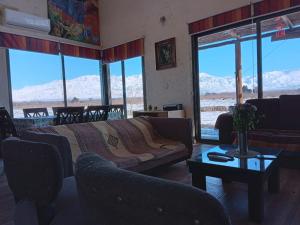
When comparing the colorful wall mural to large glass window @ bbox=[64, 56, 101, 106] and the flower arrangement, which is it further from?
the flower arrangement

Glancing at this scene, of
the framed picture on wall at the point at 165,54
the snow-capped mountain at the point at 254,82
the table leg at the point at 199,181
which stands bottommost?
the table leg at the point at 199,181

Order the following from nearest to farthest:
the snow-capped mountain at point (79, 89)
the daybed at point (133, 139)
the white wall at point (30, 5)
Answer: the daybed at point (133, 139) < the white wall at point (30, 5) < the snow-capped mountain at point (79, 89)

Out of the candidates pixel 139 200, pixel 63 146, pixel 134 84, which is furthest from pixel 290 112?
pixel 134 84

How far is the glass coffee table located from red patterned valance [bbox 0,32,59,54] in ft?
15.1

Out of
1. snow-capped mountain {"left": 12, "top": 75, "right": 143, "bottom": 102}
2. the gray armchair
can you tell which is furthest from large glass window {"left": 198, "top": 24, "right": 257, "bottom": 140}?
the gray armchair

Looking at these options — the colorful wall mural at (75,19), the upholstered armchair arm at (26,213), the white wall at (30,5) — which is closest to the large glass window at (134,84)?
the colorful wall mural at (75,19)

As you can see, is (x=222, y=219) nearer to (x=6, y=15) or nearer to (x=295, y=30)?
(x=295, y=30)

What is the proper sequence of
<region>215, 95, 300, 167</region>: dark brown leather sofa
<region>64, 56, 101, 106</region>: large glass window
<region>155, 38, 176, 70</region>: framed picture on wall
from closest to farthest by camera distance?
<region>215, 95, 300, 167</region>: dark brown leather sofa
<region>155, 38, 176, 70</region>: framed picture on wall
<region>64, 56, 101, 106</region>: large glass window

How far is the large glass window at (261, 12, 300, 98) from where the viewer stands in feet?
12.2

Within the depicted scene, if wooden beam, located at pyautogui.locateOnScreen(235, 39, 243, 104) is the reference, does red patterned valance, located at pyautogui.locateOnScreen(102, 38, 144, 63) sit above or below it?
above

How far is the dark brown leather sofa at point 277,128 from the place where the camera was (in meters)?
2.73

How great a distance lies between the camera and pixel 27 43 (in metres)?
5.01

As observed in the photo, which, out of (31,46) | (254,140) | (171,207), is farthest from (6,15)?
(171,207)

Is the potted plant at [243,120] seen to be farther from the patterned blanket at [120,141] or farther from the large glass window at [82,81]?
the large glass window at [82,81]
